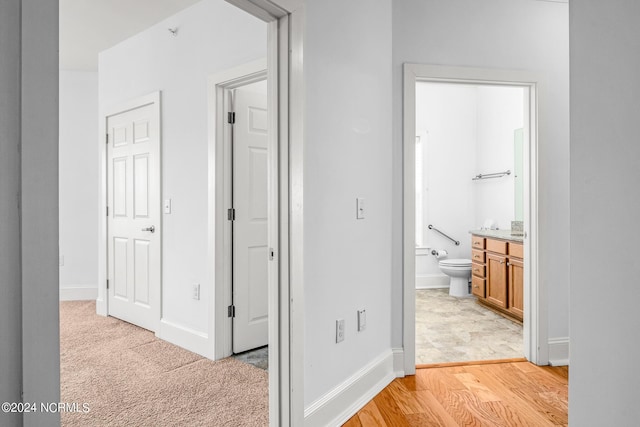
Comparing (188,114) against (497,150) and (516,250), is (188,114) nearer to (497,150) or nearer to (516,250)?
(516,250)

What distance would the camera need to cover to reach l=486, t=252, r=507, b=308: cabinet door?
3.88 m

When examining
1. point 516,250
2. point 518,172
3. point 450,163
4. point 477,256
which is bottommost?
point 477,256

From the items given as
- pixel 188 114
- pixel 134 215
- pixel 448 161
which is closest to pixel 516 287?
pixel 448 161

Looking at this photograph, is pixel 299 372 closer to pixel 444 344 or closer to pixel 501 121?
pixel 444 344

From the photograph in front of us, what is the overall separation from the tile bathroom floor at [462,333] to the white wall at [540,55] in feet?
1.55

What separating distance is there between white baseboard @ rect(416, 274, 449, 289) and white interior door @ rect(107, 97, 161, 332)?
347 centimetres

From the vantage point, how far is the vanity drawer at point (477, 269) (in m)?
4.35

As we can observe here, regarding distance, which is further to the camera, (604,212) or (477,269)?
(477,269)

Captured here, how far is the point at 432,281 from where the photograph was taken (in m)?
5.44

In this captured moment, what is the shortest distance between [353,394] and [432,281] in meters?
3.58

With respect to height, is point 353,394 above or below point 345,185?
below

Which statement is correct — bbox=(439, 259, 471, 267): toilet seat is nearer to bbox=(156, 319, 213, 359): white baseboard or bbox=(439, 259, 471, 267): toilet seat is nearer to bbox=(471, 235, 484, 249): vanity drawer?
bbox=(471, 235, 484, 249): vanity drawer

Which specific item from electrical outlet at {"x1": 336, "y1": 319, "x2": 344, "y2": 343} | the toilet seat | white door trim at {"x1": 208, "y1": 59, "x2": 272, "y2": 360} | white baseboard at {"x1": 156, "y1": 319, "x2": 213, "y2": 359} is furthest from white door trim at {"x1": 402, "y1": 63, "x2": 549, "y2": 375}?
the toilet seat

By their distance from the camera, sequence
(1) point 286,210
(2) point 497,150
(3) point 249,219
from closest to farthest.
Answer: (1) point 286,210 < (3) point 249,219 < (2) point 497,150
